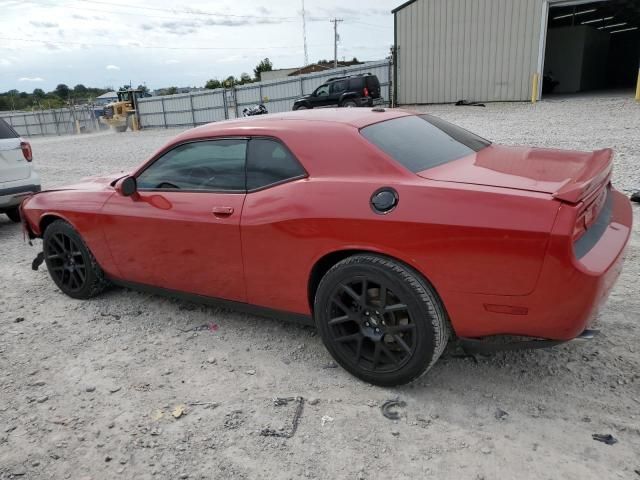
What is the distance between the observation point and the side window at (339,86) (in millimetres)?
19906

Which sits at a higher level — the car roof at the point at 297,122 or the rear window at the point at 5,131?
the car roof at the point at 297,122

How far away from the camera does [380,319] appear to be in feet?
8.91

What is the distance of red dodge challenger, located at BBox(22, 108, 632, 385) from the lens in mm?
2285

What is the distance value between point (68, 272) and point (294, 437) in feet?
9.51

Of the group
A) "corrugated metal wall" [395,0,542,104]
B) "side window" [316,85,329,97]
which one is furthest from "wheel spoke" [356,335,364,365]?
"corrugated metal wall" [395,0,542,104]

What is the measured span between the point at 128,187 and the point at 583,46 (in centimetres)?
2797

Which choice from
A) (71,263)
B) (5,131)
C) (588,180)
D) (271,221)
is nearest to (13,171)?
(5,131)

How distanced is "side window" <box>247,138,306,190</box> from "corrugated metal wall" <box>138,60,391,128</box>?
2062cm

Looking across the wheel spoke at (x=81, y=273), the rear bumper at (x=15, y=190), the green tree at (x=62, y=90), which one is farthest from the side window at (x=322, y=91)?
the green tree at (x=62, y=90)

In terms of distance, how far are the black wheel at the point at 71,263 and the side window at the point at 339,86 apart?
16933 millimetres

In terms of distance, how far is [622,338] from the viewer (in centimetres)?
312

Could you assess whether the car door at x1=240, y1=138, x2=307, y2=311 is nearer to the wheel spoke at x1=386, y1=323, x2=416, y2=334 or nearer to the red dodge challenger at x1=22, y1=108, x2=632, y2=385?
the red dodge challenger at x1=22, y1=108, x2=632, y2=385

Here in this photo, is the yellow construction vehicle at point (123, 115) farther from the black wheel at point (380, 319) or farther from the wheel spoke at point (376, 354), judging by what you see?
the wheel spoke at point (376, 354)

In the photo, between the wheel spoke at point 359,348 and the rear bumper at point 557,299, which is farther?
the wheel spoke at point 359,348
